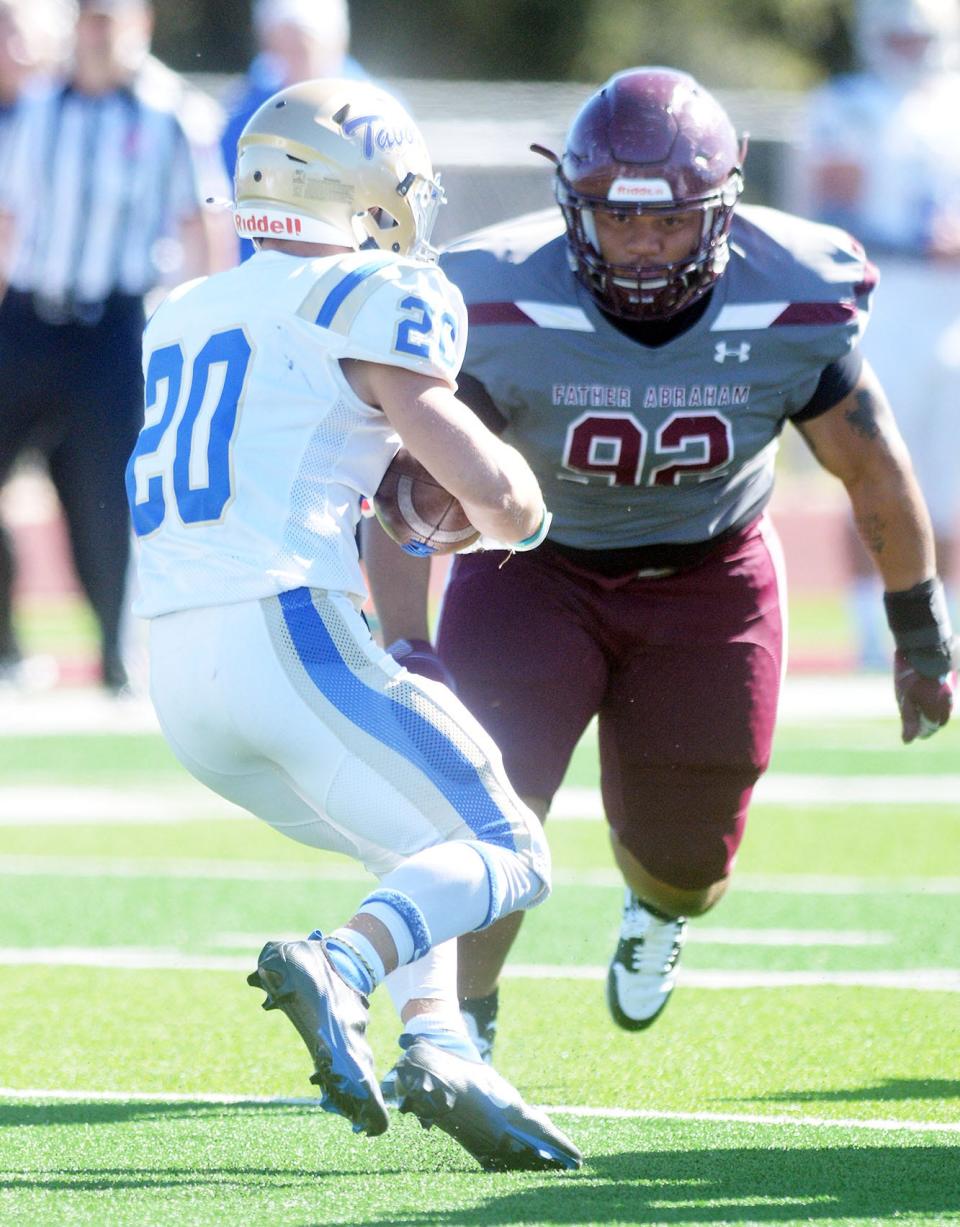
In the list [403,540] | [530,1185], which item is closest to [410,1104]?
[530,1185]

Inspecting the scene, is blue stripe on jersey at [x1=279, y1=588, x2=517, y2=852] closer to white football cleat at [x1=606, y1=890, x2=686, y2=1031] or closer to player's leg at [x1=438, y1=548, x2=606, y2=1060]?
player's leg at [x1=438, y1=548, x2=606, y2=1060]

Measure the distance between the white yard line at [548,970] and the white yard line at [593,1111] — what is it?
3.12 ft

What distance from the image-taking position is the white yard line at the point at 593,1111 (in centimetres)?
324

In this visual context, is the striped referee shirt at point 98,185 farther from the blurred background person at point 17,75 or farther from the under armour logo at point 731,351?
the under armour logo at point 731,351

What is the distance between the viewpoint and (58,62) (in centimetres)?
905

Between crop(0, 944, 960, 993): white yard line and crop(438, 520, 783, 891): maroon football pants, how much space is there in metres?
0.43

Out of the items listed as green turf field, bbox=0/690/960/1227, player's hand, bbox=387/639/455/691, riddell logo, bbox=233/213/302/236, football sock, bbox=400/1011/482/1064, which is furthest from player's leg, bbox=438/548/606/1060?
riddell logo, bbox=233/213/302/236

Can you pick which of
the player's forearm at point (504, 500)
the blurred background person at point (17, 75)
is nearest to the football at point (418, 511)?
the player's forearm at point (504, 500)

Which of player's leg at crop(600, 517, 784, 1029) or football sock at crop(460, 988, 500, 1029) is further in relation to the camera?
player's leg at crop(600, 517, 784, 1029)

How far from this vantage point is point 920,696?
383 cm

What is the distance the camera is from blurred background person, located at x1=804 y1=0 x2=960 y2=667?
832cm

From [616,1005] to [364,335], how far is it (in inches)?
58.9

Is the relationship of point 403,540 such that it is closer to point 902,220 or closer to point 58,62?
point 902,220

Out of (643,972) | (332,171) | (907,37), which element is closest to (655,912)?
(643,972)
